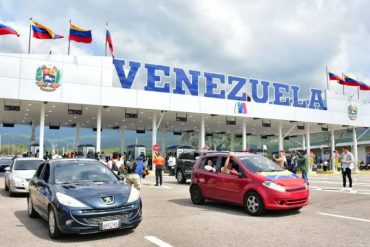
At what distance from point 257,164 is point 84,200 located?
17.3 feet

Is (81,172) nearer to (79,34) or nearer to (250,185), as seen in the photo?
(250,185)

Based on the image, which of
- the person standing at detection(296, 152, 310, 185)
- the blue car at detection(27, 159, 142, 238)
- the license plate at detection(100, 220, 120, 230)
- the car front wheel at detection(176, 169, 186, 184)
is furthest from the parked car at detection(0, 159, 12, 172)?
the license plate at detection(100, 220, 120, 230)

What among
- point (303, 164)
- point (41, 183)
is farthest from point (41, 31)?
point (41, 183)

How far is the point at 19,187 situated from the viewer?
13.4 metres

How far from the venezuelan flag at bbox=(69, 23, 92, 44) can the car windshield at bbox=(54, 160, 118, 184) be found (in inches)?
911

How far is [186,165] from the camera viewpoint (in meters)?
19.7

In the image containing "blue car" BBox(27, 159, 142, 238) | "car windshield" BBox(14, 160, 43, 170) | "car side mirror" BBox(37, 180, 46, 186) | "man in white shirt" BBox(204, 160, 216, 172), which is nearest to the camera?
"blue car" BBox(27, 159, 142, 238)

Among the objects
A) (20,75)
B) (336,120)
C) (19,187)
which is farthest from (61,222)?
(336,120)

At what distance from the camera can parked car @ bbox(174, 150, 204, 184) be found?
1956 centimetres

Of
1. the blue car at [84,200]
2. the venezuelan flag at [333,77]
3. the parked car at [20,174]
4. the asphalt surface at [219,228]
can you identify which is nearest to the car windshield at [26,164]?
the parked car at [20,174]

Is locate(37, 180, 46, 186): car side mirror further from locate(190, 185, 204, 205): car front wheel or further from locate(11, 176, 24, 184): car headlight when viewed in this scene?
locate(11, 176, 24, 184): car headlight

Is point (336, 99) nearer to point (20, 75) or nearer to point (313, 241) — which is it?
point (20, 75)

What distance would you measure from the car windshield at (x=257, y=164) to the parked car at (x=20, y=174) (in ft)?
27.3

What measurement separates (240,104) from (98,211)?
93.9ft
